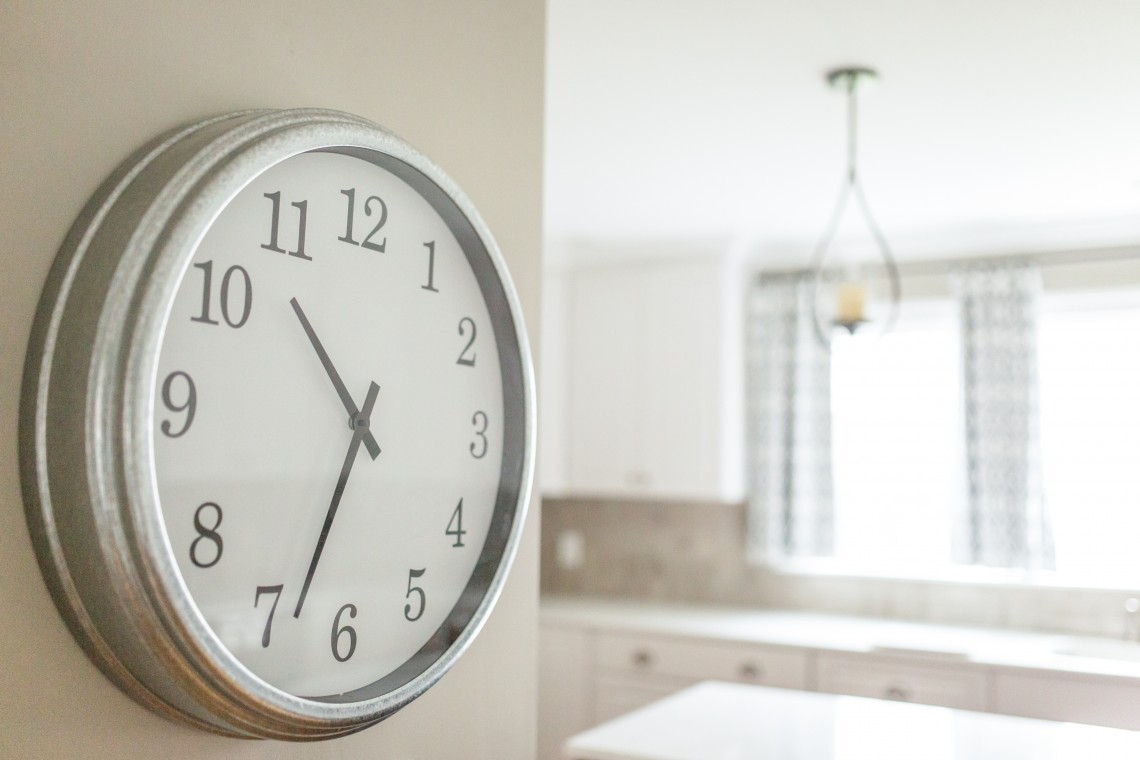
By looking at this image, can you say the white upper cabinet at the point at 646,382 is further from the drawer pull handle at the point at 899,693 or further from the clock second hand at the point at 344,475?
the clock second hand at the point at 344,475

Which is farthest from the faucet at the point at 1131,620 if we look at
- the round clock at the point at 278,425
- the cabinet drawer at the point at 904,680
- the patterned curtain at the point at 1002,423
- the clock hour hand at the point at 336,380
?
the clock hour hand at the point at 336,380

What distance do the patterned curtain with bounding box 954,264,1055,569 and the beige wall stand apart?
3.16m

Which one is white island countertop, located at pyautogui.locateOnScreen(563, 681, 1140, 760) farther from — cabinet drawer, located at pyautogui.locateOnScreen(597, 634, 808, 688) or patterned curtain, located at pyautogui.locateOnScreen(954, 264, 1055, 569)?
patterned curtain, located at pyautogui.locateOnScreen(954, 264, 1055, 569)

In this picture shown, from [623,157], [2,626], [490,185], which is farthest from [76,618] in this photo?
[623,157]

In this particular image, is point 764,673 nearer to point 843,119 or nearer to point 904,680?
point 904,680

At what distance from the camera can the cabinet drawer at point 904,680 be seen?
3332 millimetres

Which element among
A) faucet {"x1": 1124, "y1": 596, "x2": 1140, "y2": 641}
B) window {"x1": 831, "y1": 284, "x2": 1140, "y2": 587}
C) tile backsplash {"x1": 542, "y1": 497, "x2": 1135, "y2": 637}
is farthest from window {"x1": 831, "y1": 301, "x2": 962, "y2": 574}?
faucet {"x1": 1124, "y1": 596, "x2": 1140, "y2": 641}

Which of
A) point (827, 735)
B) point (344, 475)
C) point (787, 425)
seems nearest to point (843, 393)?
point (787, 425)

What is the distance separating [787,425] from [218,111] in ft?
12.1

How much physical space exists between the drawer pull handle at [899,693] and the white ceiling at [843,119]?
1762 mm

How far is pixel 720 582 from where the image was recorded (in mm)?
4434

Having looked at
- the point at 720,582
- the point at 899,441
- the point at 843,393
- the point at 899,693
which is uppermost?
the point at 843,393

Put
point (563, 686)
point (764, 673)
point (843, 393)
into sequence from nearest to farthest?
point (764, 673), point (563, 686), point (843, 393)

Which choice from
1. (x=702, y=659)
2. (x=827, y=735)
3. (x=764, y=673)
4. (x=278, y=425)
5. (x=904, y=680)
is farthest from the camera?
(x=702, y=659)
